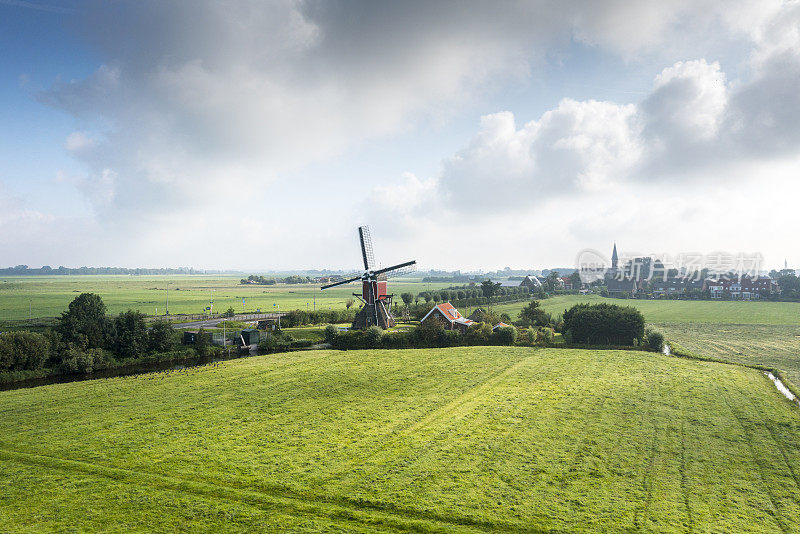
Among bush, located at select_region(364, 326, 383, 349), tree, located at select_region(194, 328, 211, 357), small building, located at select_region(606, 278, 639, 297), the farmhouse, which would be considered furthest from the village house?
tree, located at select_region(194, 328, 211, 357)

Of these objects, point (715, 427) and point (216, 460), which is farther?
point (715, 427)

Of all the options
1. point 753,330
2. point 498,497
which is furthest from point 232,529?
point 753,330

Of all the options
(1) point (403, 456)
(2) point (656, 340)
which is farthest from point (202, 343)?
(2) point (656, 340)

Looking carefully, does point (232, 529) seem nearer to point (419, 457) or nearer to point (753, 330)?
point (419, 457)

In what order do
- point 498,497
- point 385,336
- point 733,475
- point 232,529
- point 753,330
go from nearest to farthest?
point 232,529 → point 498,497 → point 733,475 → point 385,336 → point 753,330

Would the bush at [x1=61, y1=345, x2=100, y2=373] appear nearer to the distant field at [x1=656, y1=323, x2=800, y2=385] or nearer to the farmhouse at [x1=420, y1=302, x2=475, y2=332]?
the farmhouse at [x1=420, y1=302, x2=475, y2=332]

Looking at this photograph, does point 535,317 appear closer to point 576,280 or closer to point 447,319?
point 447,319
